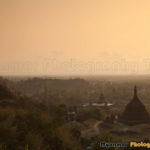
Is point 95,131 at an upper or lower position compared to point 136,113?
lower

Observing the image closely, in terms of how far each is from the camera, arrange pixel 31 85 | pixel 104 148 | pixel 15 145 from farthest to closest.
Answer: pixel 31 85 < pixel 15 145 < pixel 104 148

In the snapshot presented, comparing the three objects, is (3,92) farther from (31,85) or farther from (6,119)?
(31,85)

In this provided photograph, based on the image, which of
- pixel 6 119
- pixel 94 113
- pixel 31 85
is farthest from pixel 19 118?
pixel 31 85

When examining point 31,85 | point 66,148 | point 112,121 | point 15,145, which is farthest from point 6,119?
point 31,85

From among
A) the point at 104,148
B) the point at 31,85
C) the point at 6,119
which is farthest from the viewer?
the point at 31,85

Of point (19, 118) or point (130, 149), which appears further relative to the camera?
point (19, 118)

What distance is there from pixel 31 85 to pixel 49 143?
9309 centimetres

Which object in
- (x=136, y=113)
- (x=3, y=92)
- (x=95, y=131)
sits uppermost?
(x=3, y=92)

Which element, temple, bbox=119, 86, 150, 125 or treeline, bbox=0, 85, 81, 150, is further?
temple, bbox=119, 86, 150, 125

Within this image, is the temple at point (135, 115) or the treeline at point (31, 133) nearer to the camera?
the treeline at point (31, 133)

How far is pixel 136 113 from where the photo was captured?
84.4 ft

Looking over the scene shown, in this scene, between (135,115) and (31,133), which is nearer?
(31,133)

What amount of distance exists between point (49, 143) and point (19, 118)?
128 inches

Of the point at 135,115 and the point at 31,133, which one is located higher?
the point at 31,133
